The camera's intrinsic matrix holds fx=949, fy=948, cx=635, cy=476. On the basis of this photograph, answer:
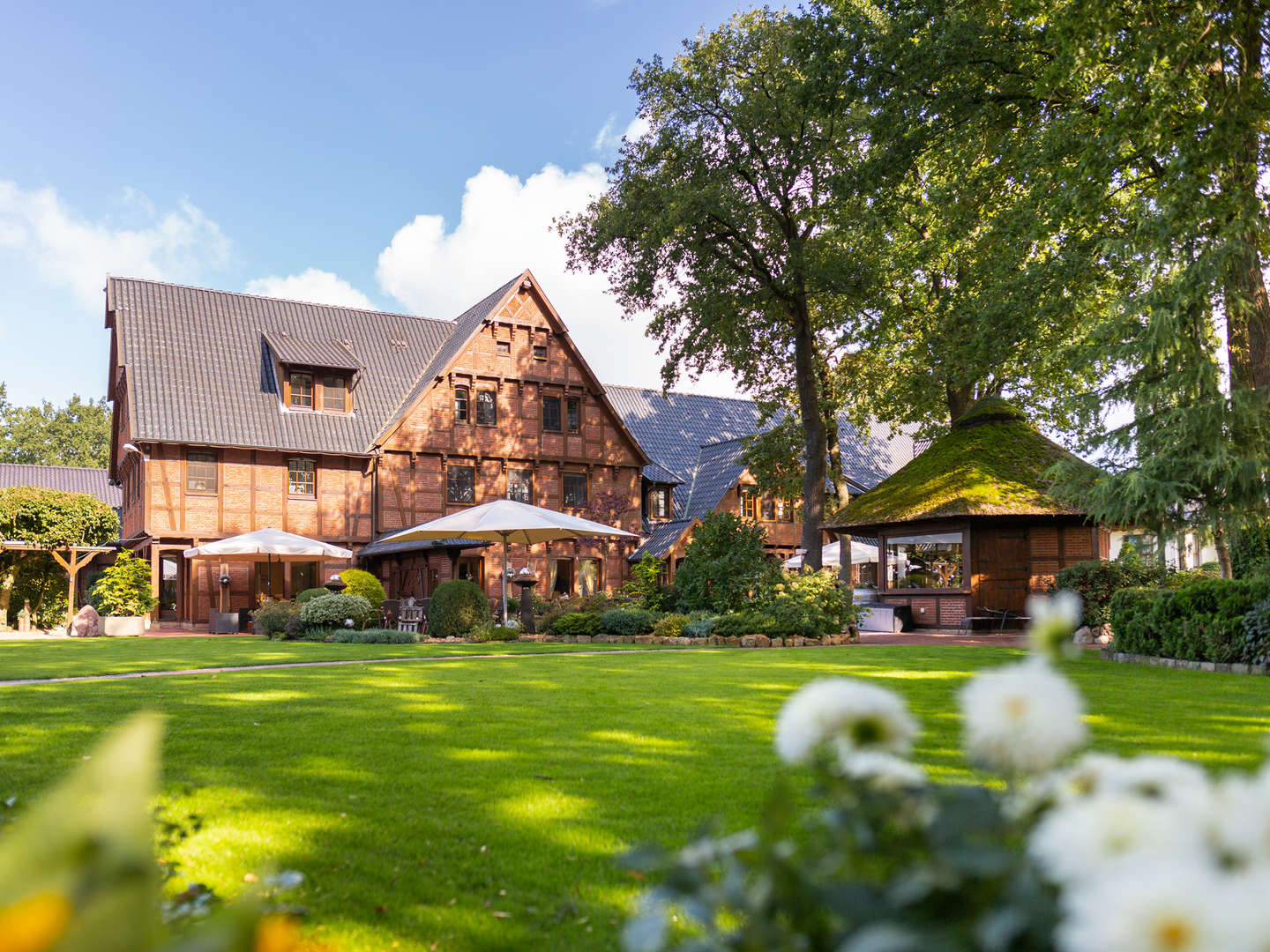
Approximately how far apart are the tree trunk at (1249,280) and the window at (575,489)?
2195cm

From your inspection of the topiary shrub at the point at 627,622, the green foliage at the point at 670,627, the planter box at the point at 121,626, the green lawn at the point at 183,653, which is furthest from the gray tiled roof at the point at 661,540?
the planter box at the point at 121,626

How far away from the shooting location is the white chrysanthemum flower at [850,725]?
151 centimetres

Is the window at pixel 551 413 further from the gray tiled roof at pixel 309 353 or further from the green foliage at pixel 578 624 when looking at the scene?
the green foliage at pixel 578 624

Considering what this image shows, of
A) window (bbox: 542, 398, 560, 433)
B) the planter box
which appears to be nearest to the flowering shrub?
the planter box

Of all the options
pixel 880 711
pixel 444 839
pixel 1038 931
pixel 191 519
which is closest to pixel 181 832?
pixel 444 839

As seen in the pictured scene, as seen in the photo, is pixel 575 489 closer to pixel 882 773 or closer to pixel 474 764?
pixel 474 764

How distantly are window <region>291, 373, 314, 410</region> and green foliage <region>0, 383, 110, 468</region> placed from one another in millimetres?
44320

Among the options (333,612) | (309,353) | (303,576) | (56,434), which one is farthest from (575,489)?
(56,434)

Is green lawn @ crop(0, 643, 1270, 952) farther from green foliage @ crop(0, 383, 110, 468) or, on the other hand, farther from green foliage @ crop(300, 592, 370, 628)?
green foliage @ crop(0, 383, 110, 468)

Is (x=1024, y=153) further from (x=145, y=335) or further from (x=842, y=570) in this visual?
(x=145, y=335)

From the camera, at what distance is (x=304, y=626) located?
2231 cm

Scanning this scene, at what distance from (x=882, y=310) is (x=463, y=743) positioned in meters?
24.7

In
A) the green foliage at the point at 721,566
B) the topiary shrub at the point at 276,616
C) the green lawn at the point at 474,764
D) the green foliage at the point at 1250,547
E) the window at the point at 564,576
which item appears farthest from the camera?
the window at the point at 564,576

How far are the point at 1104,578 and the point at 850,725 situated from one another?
22.5m
